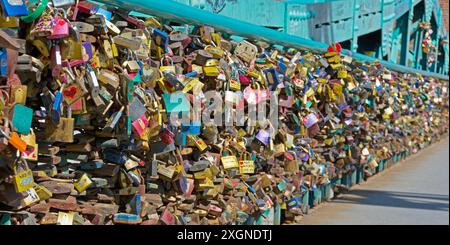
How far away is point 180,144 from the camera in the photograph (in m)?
4.03

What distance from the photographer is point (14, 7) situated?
2660 millimetres

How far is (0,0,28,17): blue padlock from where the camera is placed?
104 inches

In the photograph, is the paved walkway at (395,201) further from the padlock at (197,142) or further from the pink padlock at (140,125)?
the pink padlock at (140,125)

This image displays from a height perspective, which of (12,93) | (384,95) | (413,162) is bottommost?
(413,162)

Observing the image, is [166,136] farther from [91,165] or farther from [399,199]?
[399,199]

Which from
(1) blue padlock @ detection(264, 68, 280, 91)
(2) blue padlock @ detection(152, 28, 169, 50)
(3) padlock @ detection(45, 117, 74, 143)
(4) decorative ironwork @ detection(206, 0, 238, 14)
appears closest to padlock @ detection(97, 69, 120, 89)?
(3) padlock @ detection(45, 117, 74, 143)

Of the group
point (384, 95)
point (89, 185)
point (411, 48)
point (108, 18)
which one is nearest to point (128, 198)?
point (89, 185)

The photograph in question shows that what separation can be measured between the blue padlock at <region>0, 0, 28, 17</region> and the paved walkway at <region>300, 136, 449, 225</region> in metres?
4.55

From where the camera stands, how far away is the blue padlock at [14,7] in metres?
2.63

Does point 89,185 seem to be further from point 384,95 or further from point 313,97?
point 384,95

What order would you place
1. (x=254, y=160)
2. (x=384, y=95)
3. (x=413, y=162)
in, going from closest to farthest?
(x=254, y=160)
(x=384, y=95)
(x=413, y=162)

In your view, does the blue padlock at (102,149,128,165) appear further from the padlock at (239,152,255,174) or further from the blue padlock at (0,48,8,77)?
the padlock at (239,152,255,174)

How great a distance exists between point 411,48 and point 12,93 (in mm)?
19631

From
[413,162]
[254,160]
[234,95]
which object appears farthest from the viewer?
[413,162]
